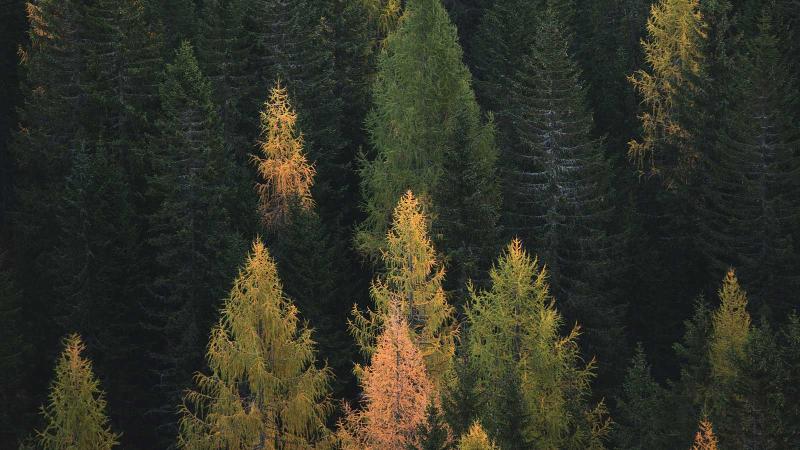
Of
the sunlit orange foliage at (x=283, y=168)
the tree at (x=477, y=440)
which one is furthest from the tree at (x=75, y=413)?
the tree at (x=477, y=440)

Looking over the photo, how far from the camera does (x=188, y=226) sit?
40.8 metres

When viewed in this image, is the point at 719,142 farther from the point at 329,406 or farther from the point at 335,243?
the point at 329,406

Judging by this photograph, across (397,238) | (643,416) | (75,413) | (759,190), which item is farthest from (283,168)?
(759,190)

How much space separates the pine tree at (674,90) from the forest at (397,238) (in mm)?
141

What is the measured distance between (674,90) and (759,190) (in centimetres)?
794

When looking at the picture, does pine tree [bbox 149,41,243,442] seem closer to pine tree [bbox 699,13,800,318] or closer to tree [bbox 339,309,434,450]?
tree [bbox 339,309,434,450]

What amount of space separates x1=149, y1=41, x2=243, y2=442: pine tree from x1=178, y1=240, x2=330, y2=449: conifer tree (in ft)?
22.6

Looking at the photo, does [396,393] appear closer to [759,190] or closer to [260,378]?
[260,378]

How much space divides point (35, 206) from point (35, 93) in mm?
6163

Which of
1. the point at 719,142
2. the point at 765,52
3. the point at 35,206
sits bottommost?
the point at 35,206

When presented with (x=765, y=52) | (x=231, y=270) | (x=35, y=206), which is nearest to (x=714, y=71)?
(x=765, y=52)

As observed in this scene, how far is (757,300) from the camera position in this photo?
129 feet

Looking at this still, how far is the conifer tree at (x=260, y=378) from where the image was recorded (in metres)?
32.0

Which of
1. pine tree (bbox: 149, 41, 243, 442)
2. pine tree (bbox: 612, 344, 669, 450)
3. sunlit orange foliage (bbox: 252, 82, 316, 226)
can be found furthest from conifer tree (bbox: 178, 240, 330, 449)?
sunlit orange foliage (bbox: 252, 82, 316, 226)
